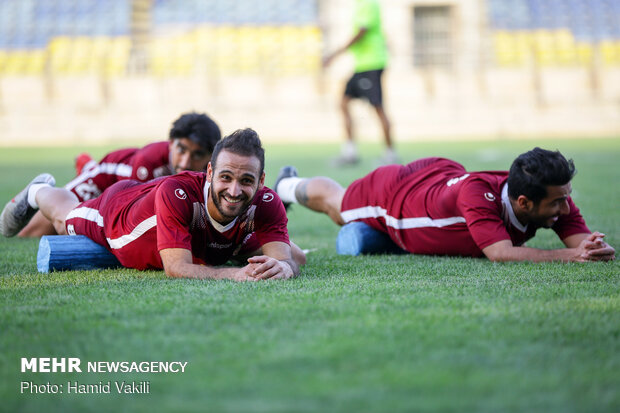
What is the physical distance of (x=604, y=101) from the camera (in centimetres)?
2433

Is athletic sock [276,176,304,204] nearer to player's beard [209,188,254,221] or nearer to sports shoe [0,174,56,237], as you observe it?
sports shoe [0,174,56,237]

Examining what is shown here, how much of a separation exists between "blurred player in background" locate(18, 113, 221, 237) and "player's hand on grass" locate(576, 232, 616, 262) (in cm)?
290

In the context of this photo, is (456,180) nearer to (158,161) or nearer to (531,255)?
(531,255)

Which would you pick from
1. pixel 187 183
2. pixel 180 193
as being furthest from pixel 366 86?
pixel 180 193

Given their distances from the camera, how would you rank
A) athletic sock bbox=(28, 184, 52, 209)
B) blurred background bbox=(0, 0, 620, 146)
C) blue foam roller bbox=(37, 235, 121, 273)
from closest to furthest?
blue foam roller bbox=(37, 235, 121, 273) < athletic sock bbox=(28, 184, 52, 209) < blurred background bbox=(0, 0, 620, 146)

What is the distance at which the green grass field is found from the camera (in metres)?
2.37

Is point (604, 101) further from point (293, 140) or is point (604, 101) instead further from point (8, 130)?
point (8, 130)

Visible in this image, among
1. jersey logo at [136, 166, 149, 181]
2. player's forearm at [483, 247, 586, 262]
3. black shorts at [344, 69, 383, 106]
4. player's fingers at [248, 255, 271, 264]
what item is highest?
black shorts at [344, 69, 383, 106]

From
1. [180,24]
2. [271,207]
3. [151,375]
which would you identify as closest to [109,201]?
[271,207]

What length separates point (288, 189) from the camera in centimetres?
621

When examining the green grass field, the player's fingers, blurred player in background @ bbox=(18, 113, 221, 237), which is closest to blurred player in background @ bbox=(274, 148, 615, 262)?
the green grass field

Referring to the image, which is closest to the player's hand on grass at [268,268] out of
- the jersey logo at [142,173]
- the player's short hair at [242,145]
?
the player's short hair at [242,145]

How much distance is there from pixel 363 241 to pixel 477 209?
0.98 metres

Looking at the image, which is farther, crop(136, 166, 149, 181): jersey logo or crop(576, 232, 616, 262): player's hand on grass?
crop(136, 166, 149, 181): jersey logo
